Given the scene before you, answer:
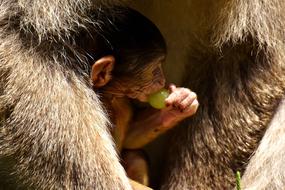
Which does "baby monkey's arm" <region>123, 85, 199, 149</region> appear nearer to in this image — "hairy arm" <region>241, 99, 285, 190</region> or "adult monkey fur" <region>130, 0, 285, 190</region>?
"adult monkey fur" <region>130, 0, 285, 190</region>

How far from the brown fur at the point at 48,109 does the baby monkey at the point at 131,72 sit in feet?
0.42

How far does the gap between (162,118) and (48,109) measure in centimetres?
68

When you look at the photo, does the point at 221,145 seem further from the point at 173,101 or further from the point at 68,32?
the point at 68,32

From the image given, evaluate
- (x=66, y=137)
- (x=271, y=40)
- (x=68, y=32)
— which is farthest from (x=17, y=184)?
(x=271, y=40)

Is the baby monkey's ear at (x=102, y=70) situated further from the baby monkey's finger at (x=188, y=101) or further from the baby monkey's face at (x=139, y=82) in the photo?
the baby monkey's finger at (x=188, y=101)

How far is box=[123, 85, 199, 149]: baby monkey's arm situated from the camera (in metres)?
3.97

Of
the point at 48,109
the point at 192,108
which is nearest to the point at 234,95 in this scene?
the point at 192,108

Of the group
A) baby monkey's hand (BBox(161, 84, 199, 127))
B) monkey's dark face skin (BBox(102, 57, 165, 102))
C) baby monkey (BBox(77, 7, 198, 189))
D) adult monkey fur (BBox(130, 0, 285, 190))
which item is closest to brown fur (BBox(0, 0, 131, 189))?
baby monkey (BBox(77, 7, 198, 189))

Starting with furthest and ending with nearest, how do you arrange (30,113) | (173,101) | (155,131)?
1. (155,131)
2. (173,101)
3. (30,113)

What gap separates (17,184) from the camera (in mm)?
3641

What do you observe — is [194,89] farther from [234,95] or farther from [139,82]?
[139,82]

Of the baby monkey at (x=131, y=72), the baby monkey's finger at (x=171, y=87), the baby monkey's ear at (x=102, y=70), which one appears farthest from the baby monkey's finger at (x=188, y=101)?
the baby monkey's ear at (x=102, y=70)

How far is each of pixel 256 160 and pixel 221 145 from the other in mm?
152

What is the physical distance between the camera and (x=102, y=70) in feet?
12.7
